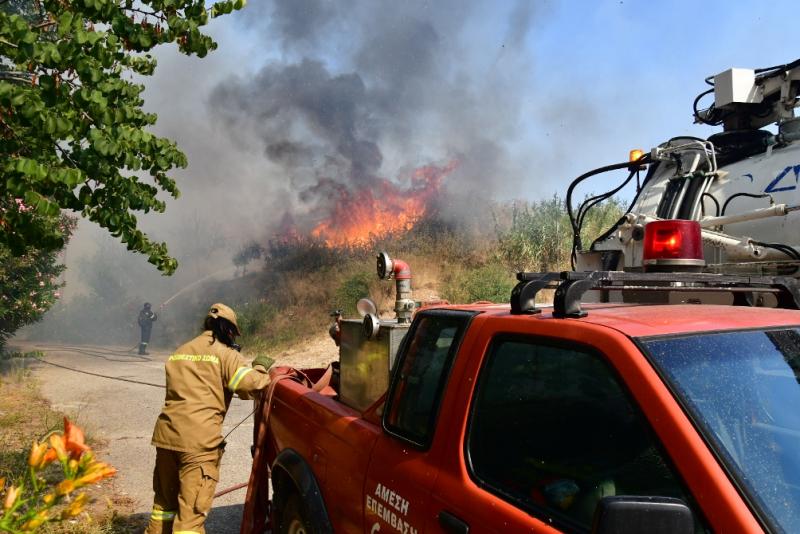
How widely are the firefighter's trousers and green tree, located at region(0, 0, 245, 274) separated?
1351 mm

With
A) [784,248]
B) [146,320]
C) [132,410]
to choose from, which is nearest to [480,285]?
[132,410]

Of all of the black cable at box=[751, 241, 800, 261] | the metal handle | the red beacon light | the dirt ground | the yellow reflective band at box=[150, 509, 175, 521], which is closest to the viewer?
the metal handle

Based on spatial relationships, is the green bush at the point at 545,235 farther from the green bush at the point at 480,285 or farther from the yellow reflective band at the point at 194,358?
the yellow reflective band at the point at 194,358

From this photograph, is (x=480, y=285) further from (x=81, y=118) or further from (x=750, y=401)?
(x=750, y=401)

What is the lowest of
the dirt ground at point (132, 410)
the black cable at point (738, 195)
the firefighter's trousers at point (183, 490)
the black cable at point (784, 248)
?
the dirt ground at point (132, 410)

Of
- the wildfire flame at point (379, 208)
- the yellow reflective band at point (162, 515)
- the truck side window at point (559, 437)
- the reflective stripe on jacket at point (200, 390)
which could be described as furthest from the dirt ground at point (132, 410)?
the wildfire flame at point (379, 208)

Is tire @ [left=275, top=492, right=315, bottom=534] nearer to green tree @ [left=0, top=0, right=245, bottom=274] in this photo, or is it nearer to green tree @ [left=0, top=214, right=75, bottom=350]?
green tree @ [left=0, top=0, right=245, bottom=274]

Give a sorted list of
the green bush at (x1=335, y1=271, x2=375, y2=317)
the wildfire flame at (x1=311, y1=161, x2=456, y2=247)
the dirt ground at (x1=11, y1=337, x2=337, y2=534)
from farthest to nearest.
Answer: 1. the wildfire flame at (x1=311, y1=161, x2=456, y2=247)
2. the green bush at (x1=335, y1=271, x2=375, y2=317)
3. the dirt ground at (x1=11, y1=337, x2=337, y2=534)

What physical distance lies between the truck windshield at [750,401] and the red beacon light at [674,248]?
82 cm

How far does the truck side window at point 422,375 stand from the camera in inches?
88.1

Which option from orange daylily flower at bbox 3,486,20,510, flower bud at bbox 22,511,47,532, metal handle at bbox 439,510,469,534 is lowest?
metal handle at bbox 439,510,469,534

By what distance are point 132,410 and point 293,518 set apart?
638 centimetres

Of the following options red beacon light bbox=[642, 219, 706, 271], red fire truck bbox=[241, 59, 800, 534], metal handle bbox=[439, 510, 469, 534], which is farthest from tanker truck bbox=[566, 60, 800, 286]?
metal handle bbox=[439, 510, 469, 534]

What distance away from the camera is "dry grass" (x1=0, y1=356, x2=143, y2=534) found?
422 centimetres
